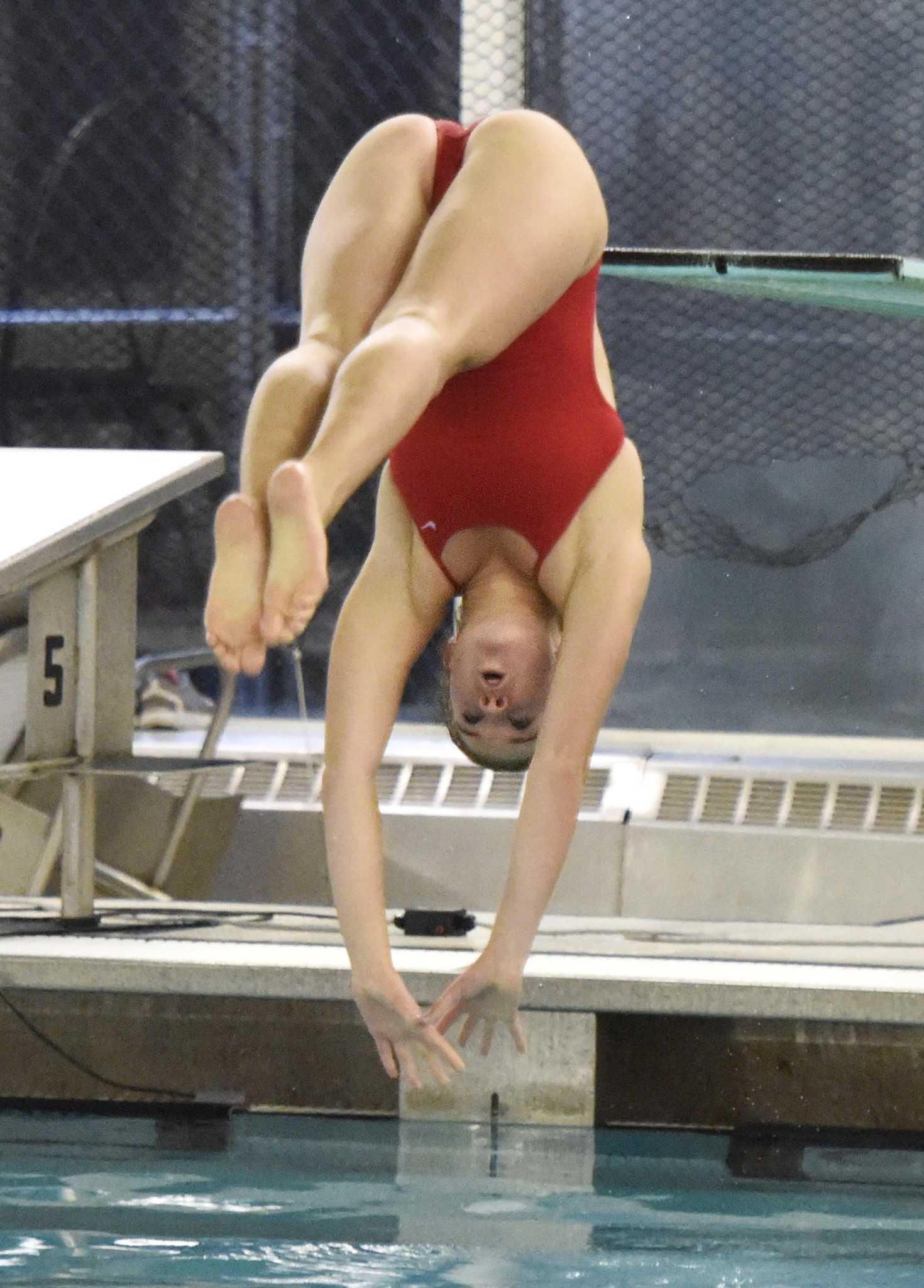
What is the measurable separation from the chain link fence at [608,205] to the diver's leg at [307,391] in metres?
2.23

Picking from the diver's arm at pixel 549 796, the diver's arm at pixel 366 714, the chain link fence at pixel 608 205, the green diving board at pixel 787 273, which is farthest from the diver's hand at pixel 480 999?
the chain link fence at pixel 608 205

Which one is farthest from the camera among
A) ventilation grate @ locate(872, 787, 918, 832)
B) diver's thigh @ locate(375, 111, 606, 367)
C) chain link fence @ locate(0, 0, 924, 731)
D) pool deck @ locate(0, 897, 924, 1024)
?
chain link fence @ locate(0, 0, 924, 731)

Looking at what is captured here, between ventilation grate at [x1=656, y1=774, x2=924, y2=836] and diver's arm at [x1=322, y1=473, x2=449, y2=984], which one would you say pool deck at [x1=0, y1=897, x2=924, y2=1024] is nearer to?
diver's arm at [x1=322, y1=473, x2=449, y2=984]

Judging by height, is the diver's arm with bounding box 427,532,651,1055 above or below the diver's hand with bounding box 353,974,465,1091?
above

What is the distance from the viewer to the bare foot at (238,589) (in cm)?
269

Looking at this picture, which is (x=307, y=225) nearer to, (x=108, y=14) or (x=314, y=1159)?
(x=108, y=14)

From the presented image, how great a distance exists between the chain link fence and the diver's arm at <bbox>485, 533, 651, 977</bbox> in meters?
2.49

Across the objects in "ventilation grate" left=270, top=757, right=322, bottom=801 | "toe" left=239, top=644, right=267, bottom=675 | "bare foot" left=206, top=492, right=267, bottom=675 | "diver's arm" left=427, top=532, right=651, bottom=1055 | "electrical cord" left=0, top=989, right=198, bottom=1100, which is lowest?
"electrical cord" left=0, top=989, right=198, bottom=1100

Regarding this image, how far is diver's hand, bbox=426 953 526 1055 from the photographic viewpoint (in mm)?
3217

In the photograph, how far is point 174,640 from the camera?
6133mm

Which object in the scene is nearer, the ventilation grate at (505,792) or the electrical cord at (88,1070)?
the electrical cord at (88,1070)

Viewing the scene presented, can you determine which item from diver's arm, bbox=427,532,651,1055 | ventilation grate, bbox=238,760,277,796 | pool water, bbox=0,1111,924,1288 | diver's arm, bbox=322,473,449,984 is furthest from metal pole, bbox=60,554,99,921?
ventilation grate, bbox=238,760,277,796

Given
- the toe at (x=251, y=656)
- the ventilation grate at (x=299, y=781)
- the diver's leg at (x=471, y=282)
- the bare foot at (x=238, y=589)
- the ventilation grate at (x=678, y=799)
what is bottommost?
the ventilation grate at (x=299, y=781)

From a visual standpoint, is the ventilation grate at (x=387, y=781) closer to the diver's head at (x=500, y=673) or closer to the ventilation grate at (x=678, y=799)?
the ventilation grate at (x=678, y=799)
